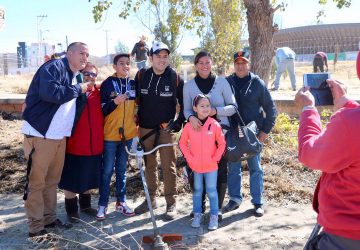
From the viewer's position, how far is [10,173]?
252 inches

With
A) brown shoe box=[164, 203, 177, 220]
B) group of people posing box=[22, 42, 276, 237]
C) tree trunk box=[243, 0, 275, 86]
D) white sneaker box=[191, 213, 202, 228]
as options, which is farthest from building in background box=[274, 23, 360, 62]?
white sneaker box=[191, 213, 202, 228]

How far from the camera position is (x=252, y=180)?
4.94 m

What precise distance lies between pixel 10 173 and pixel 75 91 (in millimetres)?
2966

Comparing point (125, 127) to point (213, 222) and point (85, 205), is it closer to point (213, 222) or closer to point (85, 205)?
point (85, 205)

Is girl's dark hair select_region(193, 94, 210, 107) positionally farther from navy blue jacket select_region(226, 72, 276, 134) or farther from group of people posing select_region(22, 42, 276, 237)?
navy blue jacket select_region(226, 72, 276, 134)

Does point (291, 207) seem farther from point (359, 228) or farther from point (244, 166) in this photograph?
point (359, 228)

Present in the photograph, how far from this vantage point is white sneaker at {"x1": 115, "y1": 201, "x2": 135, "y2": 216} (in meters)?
4.95

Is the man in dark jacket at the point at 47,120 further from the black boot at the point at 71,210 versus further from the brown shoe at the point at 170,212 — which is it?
the brown shoe at the point at 170,212

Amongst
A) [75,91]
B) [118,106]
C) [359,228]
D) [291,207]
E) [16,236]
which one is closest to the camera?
[359,228]

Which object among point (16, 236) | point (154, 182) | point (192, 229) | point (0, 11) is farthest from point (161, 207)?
point (0, 11)

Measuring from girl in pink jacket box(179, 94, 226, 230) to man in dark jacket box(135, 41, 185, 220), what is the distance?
370 millimetres

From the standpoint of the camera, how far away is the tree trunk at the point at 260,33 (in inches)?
272

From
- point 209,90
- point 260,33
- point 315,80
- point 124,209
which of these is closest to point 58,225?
point 124,209

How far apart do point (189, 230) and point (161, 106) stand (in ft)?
4.53
